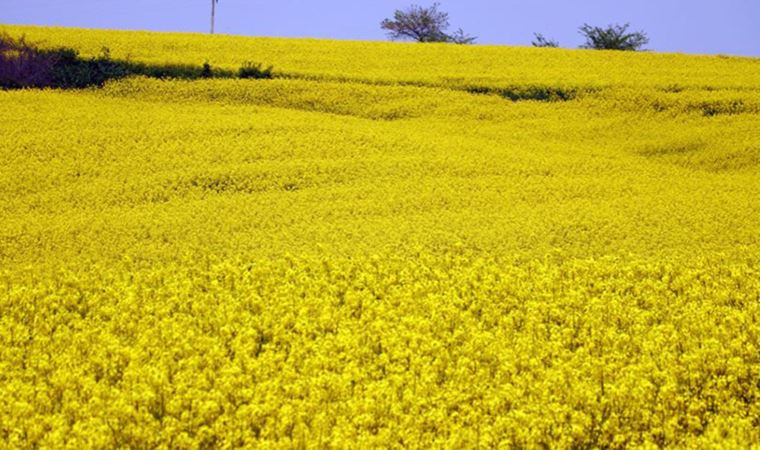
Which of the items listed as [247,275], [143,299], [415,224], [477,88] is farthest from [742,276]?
[477,88]

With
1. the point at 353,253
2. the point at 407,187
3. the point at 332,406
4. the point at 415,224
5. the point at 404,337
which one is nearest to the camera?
the point at 332,406

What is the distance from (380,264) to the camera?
1247cm

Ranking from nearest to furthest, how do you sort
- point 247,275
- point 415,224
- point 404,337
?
point 404,337
point 247,275
point 415,224

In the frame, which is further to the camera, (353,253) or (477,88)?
(477,88)

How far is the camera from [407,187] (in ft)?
56.3

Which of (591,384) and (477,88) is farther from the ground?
(477,88)

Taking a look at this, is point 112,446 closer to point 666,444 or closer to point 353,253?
point 666,444

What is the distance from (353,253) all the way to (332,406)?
544 cm

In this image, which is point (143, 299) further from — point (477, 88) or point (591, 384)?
point (477, 88)

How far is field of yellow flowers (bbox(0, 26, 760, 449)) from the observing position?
7.73 meters

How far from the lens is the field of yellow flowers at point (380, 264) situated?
7.73 metres

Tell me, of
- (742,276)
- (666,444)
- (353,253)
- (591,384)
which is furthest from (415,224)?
(666,444)

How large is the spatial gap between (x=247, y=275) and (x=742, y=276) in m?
6.23

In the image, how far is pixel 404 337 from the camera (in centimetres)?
953
